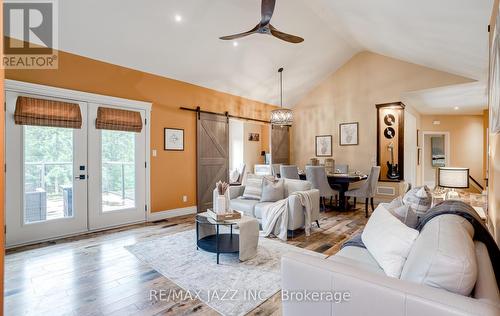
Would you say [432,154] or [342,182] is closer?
[342,182]

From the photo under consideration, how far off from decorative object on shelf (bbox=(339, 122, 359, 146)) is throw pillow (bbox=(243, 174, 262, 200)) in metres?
3.40

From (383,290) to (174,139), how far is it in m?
4.71

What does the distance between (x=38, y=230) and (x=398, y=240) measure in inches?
176

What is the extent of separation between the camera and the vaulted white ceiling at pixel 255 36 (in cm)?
328

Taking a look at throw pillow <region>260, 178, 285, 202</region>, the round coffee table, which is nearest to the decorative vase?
the round coffee table

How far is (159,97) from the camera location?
195 inches

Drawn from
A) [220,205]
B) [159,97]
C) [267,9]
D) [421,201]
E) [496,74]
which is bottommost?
[220,205]

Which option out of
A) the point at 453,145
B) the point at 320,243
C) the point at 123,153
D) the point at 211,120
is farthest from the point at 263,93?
the point at 453,145

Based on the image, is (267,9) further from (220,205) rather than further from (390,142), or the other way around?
(390,142)

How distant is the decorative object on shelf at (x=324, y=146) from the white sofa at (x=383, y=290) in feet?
19.1

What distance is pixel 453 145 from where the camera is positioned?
8.80 metres

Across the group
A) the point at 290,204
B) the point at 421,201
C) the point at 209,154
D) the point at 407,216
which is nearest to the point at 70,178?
the point at 209,154

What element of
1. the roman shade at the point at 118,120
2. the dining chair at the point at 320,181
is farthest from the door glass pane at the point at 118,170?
the dining chair at the point at 320,181

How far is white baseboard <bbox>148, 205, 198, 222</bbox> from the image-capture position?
4.84 m
